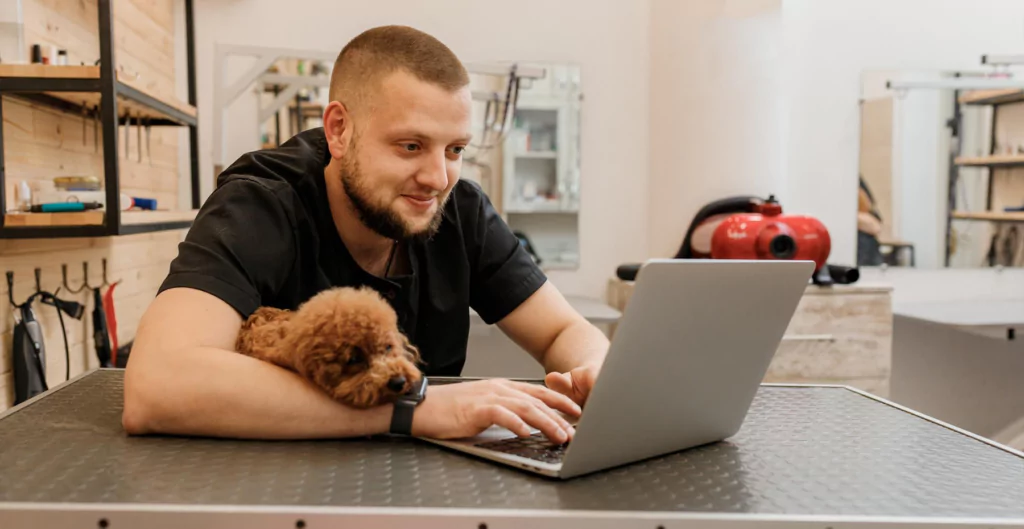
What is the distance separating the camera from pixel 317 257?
127cm

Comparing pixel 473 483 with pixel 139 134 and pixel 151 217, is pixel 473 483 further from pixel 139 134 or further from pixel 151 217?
pixel 139 134

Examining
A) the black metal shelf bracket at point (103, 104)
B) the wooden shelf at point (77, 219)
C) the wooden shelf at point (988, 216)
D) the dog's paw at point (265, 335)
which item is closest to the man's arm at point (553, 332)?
the dog's paw at point (265, 335)

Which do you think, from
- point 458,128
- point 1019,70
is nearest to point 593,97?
point 1019,70

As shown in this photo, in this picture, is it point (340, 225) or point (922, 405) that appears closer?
point (340, 225)

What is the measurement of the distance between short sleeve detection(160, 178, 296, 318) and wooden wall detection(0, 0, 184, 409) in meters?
0.86

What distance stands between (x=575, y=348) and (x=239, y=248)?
54cm

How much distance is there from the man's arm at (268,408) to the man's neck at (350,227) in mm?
425

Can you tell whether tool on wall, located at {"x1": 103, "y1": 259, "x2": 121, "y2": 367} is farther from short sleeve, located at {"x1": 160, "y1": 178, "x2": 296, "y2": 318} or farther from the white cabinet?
the white cabinet

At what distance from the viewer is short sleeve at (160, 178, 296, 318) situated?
1036 mm

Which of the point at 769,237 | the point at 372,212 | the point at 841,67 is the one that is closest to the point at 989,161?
the point at 841,67

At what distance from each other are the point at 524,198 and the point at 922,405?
1827mm

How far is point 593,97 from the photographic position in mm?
3221

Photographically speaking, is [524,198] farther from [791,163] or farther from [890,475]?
Result: [890,475]

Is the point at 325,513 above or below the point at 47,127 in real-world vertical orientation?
below
